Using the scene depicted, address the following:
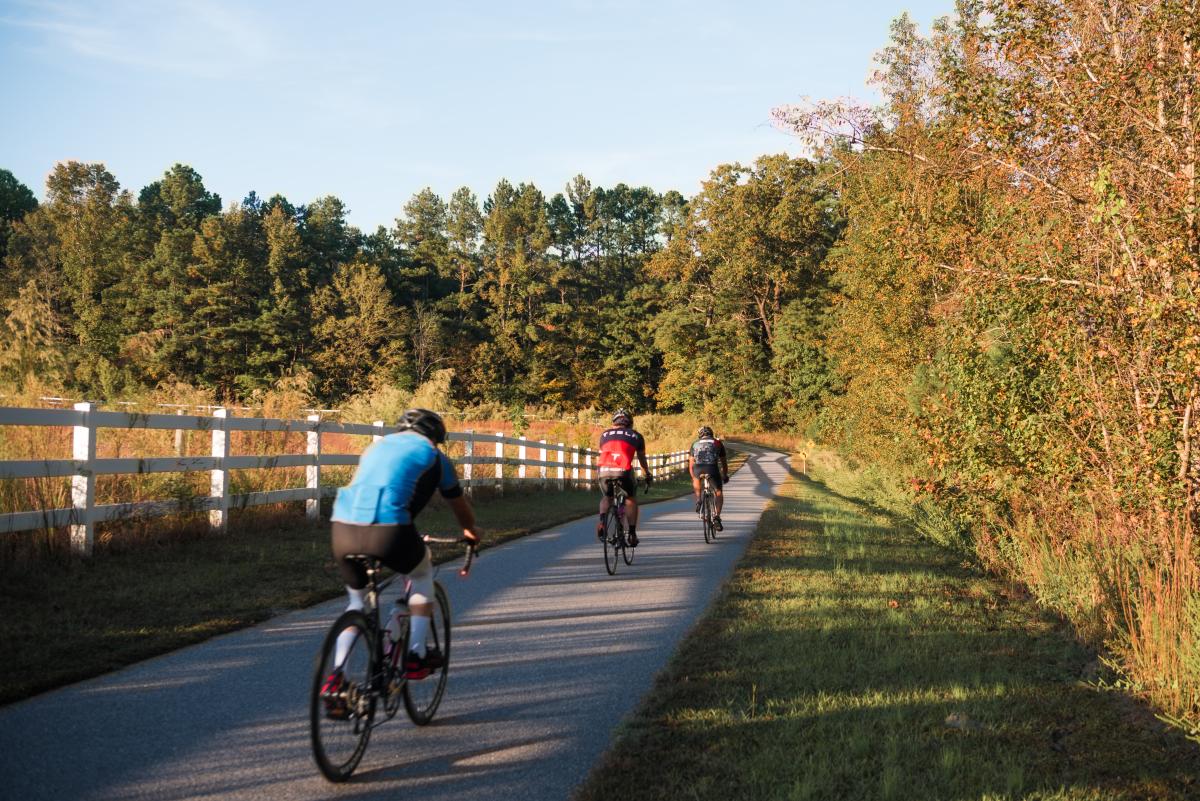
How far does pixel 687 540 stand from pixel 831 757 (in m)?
10.9

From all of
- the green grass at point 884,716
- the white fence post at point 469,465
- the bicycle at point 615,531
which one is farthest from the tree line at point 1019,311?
the bicycle at point 615,531

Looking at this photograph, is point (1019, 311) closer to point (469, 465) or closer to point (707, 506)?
point (707, 506)

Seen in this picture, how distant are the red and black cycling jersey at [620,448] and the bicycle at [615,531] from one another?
0.22 metres

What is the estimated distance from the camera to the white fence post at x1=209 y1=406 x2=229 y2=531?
37.9ft

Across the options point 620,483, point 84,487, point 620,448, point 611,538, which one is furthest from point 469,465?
point 84,487

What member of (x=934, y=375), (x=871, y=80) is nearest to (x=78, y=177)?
(x=871, y=80)

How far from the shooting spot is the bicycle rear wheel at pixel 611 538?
37.9 ft

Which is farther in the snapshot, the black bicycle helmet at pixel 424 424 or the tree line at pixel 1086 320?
the tree line at pixel 1086 320

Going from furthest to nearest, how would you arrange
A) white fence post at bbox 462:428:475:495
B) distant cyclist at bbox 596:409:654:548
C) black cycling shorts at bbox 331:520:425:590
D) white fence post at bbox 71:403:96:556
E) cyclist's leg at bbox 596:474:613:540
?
white fence post at bbox 462:428:475:495, distant cyclist at bbox 596:409:654:548, cyclist's leg at bbox 596:474:613:540, white fence post at bbox 71:403:96:556, black cycling shorts at bbox 331:520:425:590

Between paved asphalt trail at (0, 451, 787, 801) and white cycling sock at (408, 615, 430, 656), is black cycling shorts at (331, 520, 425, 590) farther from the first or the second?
paved asphalt trail at (0, 451, 787, 801)

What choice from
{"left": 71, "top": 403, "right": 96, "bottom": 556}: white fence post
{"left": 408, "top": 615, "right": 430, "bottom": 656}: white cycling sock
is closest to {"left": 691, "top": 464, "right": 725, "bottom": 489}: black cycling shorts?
{"left": 71, "top": 403, "right": 96, "bottom": 556}: white fence post

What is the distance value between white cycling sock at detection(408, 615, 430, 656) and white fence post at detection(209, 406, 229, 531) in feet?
23.6

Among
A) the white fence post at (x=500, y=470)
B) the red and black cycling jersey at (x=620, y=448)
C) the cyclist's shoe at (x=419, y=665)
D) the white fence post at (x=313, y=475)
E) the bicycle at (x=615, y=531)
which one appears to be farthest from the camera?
the white fence post at (x=500, y=470)

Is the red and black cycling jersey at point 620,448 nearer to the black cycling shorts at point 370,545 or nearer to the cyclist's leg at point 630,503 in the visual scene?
the cyclist's leg at point 630,503
